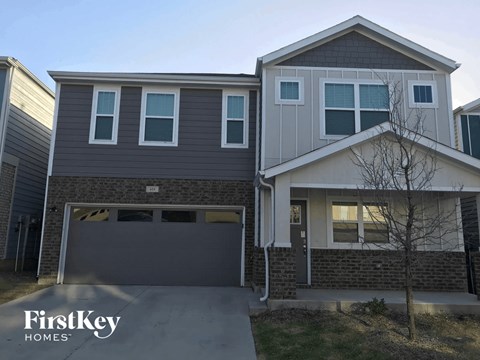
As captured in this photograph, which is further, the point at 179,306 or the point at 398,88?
the point at 398,88

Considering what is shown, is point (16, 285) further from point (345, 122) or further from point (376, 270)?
point (345, 122)

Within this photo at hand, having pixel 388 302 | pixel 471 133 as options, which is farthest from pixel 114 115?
pixel 471 133

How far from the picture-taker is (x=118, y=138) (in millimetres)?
10594

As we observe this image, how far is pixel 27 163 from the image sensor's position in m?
12.7

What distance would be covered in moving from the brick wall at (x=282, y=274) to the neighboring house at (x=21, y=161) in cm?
838

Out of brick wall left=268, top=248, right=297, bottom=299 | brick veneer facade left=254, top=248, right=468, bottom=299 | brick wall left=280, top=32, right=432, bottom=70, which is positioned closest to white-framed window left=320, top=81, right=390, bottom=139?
brick wall left=280, top=32, right=432, bottom=70

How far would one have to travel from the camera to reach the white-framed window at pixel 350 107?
1009 cm

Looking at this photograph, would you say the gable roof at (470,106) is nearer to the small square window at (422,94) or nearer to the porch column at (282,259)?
the small square window at (422,94)

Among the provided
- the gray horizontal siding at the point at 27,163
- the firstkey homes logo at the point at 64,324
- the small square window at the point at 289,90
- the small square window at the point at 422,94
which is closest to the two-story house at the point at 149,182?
the small square window at the point at 289,90

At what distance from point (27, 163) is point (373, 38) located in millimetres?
11116

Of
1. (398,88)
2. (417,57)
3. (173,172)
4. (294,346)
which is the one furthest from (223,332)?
(417,57)

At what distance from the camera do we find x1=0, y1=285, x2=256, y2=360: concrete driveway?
18.4 feet

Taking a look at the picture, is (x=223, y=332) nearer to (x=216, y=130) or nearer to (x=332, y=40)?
(x=216, y=130)

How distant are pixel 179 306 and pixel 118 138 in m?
4.93
